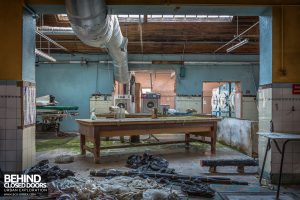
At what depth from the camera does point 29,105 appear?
469cm

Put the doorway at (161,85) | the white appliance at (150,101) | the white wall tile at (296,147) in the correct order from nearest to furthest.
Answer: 1. the white wall tile at (296,147)
2. the white appliance at (150,101)
3. the doorway at (161,85)

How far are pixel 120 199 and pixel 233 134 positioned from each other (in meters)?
5.31

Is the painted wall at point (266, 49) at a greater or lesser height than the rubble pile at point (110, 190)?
greater

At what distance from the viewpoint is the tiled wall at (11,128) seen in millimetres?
4355

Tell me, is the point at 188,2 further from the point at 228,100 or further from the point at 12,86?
the point at 228,100

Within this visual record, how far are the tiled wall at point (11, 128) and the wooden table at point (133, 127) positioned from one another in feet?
4.90

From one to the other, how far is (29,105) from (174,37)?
6.36 metres

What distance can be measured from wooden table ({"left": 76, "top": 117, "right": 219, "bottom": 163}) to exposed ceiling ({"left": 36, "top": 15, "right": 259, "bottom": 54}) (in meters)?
3.28

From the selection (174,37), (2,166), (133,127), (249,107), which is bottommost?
(2,166)

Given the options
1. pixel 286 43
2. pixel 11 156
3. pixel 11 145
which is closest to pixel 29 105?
pixel 11 145

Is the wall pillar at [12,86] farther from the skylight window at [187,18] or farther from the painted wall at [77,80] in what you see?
the painted wall at [77,80]

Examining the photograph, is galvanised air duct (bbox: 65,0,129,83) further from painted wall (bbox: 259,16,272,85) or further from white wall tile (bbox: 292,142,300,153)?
white wall tile (bbox: 292,142,300,153)

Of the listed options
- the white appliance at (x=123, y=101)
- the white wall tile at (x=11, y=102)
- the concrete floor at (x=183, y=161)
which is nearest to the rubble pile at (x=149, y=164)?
the concrete floor at (x=183, y=161)

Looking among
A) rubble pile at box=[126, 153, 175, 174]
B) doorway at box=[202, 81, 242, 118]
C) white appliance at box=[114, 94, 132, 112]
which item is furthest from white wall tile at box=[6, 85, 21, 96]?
doorway at box=[202, 81, 242, 118]
